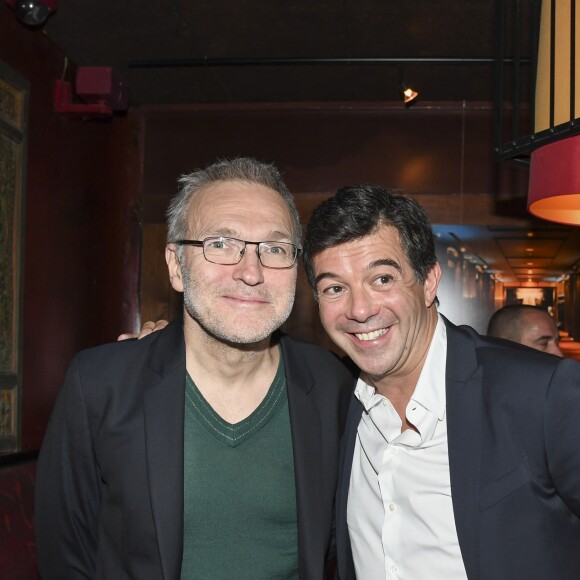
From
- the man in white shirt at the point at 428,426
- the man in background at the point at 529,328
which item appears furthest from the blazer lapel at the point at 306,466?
the man in background at the point at 529,328

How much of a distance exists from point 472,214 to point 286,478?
13.5ft

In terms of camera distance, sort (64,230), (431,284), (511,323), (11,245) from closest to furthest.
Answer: (431,284), (511,323), (11,245), (64,230)

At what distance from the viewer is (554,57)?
2305 mm

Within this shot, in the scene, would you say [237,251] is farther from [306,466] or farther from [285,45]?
[285,45]

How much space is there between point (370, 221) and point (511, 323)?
206 cm

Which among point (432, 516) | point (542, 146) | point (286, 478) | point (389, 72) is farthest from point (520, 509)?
point (389, 72)

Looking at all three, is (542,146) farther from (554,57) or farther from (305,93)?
(305,93)

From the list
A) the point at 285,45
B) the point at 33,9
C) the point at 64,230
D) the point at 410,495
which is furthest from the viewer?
the point at 64,230

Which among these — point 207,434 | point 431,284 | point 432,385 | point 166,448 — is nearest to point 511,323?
point 431,284

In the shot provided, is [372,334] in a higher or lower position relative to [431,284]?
lower

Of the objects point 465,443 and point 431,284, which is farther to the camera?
point 431,284

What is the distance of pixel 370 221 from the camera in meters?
1.96

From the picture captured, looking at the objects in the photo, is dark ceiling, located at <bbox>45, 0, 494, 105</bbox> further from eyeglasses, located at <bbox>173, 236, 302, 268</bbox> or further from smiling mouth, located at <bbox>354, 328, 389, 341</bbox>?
smiling mouth, located at <bbox>354, 328, 389, 341</bbox>

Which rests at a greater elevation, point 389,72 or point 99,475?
point 389,72
